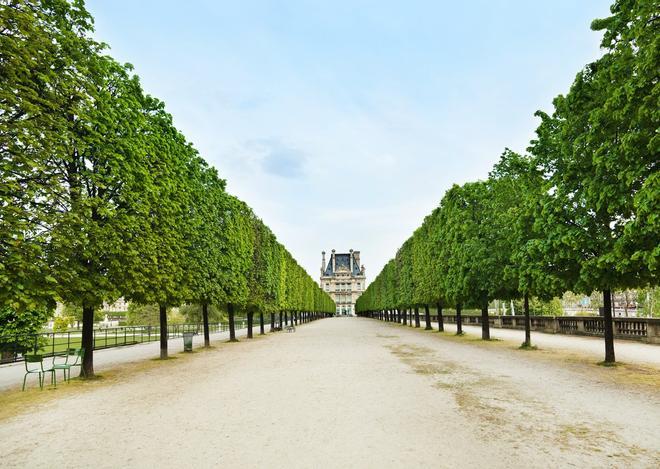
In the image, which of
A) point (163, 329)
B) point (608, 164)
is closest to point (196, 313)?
point (163, 329)

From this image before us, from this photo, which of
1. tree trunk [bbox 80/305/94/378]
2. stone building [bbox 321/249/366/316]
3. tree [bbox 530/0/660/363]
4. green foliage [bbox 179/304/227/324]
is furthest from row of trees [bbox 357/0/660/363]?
stone building [bbox 321/249/366/316]

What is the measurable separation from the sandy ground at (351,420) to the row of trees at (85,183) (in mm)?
3415

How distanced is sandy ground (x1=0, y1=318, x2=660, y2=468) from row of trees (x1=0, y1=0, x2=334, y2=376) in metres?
3.42

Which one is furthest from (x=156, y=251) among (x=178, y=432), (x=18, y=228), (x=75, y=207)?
(x=178, y=432)

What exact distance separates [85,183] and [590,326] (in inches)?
1179

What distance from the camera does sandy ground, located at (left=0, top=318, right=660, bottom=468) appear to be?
6.20 meters

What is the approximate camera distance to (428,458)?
6004 millimetres

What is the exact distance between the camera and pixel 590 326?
28.5 metres

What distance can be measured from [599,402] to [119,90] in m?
17.1

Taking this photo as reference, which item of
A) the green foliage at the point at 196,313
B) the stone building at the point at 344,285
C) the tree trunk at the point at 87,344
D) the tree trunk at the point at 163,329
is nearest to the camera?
the tree trunk at the point at 87,344

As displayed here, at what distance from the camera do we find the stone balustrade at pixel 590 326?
22.6 m

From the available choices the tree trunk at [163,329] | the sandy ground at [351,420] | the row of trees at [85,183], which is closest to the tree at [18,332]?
the tree trunk at [163,329]

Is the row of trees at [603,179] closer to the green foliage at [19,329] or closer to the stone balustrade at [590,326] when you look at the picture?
the stone balustrade at [590,326]

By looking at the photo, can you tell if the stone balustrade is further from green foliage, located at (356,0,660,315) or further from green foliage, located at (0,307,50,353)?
green foliage, located at (0,307,50,353)
